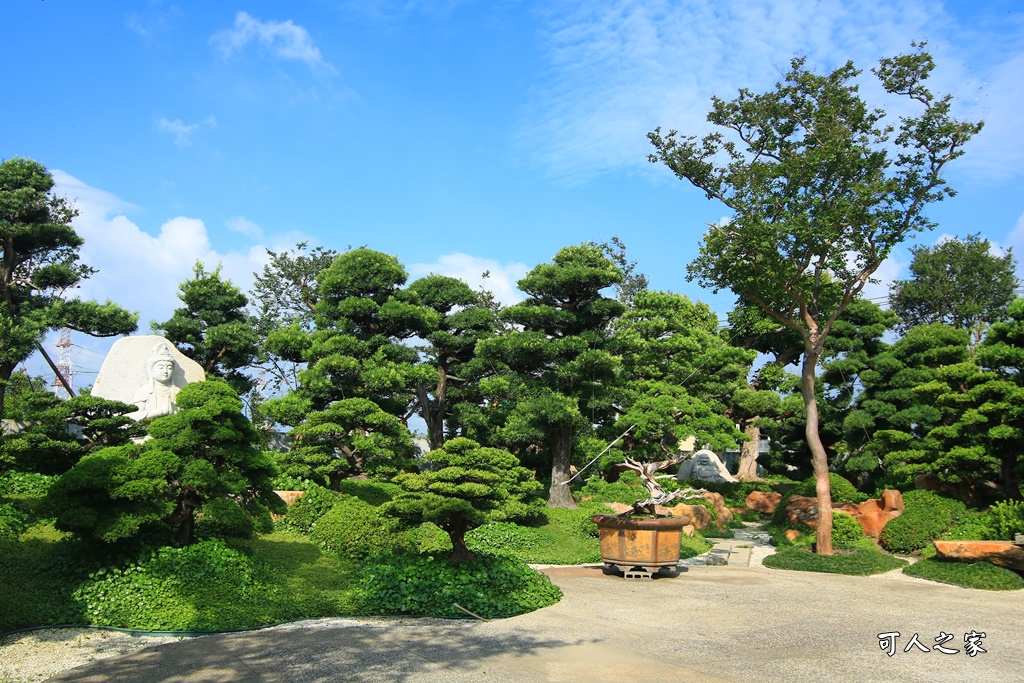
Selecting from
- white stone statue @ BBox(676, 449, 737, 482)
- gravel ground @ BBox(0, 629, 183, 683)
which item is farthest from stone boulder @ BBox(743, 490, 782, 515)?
gravel ground @ BBox(0, 629, 183, 683)

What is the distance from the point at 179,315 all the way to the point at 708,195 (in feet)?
41.7

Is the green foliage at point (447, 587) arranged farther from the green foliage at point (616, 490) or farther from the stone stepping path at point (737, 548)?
the green foliage at point (616, 490)

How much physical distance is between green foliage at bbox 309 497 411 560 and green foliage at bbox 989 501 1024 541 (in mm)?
8780

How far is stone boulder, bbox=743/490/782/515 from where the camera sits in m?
19.1

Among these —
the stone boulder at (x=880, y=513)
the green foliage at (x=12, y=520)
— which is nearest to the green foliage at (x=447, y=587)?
the green foliage at (x=12, y=520)

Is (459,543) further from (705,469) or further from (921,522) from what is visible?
(705,469)

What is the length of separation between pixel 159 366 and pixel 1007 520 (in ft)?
45.6

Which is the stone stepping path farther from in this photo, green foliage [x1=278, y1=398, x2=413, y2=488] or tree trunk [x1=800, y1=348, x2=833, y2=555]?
green foliage [x1=278, y1=398, x2=413, y2=488]

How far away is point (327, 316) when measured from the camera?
1781cm

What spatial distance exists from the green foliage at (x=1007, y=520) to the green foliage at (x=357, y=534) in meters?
A: 8.78

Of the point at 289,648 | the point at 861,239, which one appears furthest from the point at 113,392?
the point at 861,239

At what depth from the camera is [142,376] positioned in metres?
13.2

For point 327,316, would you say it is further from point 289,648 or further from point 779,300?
point 289,648

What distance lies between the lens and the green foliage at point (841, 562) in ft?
36.7
